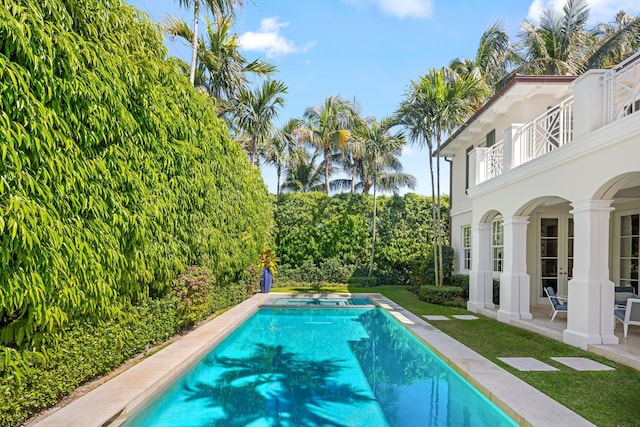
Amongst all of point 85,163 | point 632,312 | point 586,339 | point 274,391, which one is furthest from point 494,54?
point 85,163

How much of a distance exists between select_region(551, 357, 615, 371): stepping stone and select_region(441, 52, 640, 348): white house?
2.45ft

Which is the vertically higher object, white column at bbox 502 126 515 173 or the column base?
white column at bbox 502 126 515 173

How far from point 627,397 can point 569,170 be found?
13.7 feet

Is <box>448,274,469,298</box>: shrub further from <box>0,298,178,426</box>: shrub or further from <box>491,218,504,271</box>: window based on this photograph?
<box>0,298,178,426</box>: shrub

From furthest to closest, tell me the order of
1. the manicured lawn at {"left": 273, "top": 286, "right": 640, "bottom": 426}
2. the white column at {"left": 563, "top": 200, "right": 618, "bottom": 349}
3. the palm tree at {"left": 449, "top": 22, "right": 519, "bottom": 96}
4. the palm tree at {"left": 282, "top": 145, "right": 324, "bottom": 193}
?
the palm tree at {"left": 282, "top": 145, "right": 324, "bottom": 193}
the palm tree at {"left": 449, "top": 22, "right": 519, "bottom": 96}
the white column at {"left": 563, "top": 200, "right": 618, "bottom": 349}
the manicured lawn at {"left": 273, "top": 286, "right": 640, "bottom": 426}

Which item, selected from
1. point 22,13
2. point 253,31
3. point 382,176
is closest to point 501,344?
point 22,13

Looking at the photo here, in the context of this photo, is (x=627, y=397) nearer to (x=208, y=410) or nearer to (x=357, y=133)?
(x=208, y=410)

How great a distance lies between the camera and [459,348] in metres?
7.36

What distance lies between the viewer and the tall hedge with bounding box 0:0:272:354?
313cm

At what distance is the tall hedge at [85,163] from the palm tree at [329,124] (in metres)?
18.8

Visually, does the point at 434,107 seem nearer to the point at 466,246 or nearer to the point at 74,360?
the point at 466,246

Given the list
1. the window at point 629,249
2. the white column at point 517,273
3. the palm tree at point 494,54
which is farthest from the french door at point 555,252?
the palm tree at point 494,54

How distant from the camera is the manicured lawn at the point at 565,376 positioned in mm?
4547

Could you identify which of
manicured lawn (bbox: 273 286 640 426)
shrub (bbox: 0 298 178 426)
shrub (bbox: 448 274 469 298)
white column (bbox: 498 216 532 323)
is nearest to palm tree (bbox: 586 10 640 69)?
shrub (bbox: 448 274 469 298)
